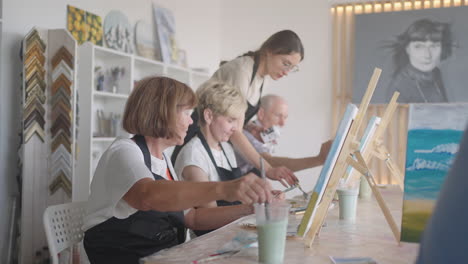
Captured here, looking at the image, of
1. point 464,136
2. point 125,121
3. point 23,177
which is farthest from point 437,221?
point 23,177

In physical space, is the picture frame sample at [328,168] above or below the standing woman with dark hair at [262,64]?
below

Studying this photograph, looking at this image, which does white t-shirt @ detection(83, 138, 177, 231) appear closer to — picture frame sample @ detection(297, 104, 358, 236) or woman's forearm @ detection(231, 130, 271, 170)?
picture frame sample @ detection(297, 104, 358, 236)

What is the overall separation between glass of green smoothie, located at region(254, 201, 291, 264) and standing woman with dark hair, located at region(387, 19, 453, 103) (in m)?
4.28

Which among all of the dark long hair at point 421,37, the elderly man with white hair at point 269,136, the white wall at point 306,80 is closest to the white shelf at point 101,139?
the elderly man with white hair at point 269,136

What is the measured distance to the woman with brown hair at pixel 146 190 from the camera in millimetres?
1237

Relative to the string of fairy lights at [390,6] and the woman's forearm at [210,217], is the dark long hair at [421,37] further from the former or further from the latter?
the woman's forearm at [210,217]

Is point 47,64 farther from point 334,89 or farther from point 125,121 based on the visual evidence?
point 334,89

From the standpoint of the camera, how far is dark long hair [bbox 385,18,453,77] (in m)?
4.89

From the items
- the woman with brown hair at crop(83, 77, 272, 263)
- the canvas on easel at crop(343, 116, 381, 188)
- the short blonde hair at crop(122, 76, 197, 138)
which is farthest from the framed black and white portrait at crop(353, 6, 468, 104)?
the short blonde hair at crop(122, 76, 197, 138)

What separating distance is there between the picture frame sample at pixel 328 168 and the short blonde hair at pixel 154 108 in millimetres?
525

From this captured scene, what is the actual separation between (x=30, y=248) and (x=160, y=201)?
223 centimetres

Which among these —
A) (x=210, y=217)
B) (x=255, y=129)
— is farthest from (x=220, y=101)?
(x=255, y=129)

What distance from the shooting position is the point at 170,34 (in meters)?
4.98

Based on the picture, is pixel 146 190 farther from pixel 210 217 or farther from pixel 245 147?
pixel 245 147
